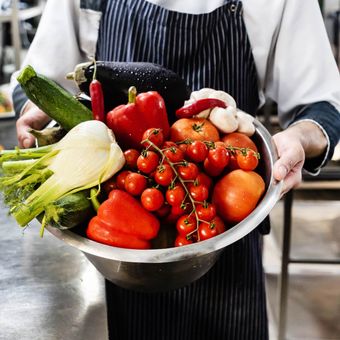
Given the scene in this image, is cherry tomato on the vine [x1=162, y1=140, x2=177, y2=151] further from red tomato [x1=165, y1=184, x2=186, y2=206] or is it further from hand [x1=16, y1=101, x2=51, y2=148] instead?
hand [x1=16, y1=101, x2=51, y2=148]

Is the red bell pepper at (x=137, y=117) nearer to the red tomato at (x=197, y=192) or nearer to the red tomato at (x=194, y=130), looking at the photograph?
the red tomato at (x=194, y=130)

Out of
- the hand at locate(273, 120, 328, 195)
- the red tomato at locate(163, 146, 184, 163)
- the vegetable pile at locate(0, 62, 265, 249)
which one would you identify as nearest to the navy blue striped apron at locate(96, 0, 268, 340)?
the hand at locate(273, 120, 328, 195)

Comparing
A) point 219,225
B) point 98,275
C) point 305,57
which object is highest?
point 305,57

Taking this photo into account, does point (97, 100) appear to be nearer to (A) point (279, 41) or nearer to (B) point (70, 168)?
(B) point (70, 168)

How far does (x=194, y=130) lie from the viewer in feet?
2.92

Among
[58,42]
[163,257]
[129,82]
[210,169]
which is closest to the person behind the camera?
[163,257]

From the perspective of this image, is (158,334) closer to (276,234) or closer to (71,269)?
(71,269)

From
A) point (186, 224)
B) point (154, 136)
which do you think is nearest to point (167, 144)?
point (154, 136)

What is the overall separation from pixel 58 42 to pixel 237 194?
0.67 metres

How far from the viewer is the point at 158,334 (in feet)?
4.23

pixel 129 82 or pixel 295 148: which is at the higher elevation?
pixel 129 82

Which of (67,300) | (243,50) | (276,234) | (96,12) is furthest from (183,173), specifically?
(276,234)

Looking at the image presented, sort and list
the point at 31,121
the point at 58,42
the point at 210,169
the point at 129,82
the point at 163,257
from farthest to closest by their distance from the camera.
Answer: the point at 58,42 → the point at 31,121 → the point at 129,82 → the point at 210,169 → the point at 163,257

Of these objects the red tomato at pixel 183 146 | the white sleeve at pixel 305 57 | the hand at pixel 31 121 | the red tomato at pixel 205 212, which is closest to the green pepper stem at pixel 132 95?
the red tomato at pixel 183 146
